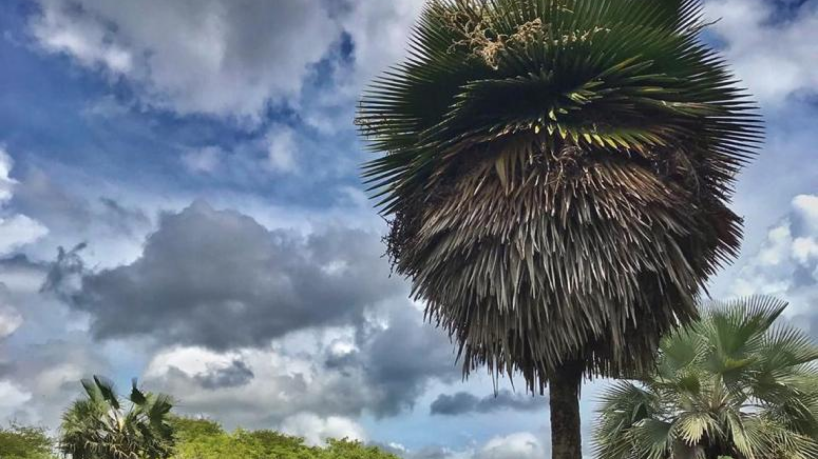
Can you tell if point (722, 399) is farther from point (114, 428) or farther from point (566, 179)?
point (114, 428)

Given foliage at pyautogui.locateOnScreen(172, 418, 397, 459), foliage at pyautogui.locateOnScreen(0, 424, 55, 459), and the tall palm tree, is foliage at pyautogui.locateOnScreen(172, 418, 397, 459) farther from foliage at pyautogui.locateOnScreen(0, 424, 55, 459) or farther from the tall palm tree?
the tall palm tree

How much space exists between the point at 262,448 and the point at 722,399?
15213 millimetres

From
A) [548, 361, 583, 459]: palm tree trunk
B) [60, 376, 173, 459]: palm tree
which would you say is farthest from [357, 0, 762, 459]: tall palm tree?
[60, 376, 173, 459]: palm tree

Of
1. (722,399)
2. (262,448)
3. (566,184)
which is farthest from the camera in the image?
(262,448)

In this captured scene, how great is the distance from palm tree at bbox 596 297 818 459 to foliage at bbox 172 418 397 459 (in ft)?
38.5

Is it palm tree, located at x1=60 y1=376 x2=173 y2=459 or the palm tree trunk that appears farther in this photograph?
palm tree, located at x1=60 y1=376 x2=173 y2=459

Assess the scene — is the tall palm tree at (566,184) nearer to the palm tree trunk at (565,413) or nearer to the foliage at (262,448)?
the palm tree trunk at (565,413)

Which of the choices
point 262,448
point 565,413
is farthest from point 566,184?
point 262,448

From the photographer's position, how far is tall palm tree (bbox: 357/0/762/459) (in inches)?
317

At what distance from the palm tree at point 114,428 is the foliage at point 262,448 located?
20.5 feet

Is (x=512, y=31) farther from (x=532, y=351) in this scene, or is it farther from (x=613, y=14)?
(x=532, y=351)

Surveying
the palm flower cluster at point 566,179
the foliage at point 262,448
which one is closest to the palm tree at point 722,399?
the palm flower cluster at point 566,179

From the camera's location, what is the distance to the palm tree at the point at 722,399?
46.1 ft

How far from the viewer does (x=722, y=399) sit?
14.6m
